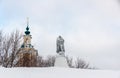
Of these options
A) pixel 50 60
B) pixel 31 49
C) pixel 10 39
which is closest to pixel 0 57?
pixel 10 39

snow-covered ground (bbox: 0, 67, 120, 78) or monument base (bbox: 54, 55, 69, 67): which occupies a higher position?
monument base (bbox: 54, 55, 69, 67)

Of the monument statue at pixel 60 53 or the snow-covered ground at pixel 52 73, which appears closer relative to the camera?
the snow-covered ground at pixel 52 73

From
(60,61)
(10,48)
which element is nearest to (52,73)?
(60,61)

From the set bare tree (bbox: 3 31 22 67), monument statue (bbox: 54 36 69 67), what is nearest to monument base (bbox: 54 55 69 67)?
monument statue (bbox: 54 36 69 67)

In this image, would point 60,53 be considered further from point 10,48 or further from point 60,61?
point 10,48

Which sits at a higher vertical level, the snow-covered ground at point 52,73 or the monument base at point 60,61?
the monument base at point 60,61

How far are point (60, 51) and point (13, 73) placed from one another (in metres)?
2.16

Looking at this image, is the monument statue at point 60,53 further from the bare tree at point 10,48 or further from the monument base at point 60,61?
the bare tree at point 10,48

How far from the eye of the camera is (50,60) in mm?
32719

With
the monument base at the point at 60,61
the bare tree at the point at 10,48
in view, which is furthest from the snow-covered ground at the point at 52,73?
the bare tree at the point at 10,48

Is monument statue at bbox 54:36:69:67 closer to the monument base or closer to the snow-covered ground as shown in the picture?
the monument base

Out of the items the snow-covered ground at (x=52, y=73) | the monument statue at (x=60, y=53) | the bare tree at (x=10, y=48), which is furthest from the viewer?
the bare tree at (x=10, y=48)

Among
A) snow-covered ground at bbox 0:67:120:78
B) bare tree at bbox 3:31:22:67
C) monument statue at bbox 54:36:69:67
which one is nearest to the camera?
snow-covered ground at bbox 0:67:120:78

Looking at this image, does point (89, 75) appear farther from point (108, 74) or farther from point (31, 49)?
point (31, 49)
